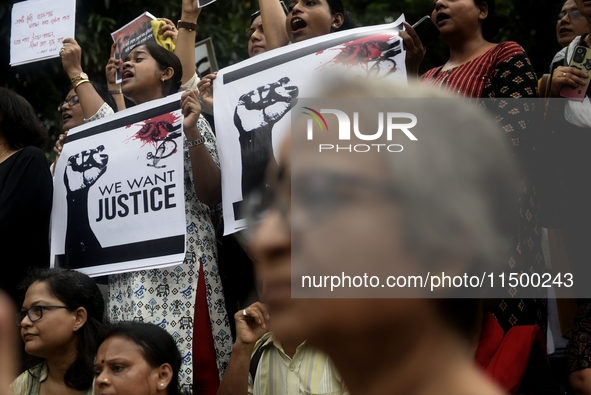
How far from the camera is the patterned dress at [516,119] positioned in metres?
3.39

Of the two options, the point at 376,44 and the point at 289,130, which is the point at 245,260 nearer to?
the point at 376,44

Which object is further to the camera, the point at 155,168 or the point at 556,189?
the point at 155,168

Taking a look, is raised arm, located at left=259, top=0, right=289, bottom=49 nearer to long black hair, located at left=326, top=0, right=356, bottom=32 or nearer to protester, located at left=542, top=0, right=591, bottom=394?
long black hair, located at left=326, top=0, right=356, bottom=32

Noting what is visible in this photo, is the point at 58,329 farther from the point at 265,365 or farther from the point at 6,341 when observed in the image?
the point at 6,341

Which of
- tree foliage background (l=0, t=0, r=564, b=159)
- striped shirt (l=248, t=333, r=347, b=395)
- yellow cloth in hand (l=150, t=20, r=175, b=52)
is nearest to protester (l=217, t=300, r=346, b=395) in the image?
striped shirt (l=248, t=333, r=347, b=395)

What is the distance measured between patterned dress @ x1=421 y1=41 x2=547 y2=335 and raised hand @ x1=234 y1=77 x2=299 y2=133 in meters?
0.72

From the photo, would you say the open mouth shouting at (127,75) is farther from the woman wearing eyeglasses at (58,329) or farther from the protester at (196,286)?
the woman wearing eyeglasses at (58,329)

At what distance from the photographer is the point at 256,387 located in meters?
3.77

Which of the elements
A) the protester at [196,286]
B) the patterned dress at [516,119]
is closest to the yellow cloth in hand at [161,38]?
the protester at [196,286]

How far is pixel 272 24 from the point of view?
16.0 ft

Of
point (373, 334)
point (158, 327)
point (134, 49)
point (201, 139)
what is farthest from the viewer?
point (134, 49)

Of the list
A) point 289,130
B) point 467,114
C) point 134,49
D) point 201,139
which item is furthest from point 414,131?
point 134,49

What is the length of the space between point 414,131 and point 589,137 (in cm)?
282

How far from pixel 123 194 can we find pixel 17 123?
775mm
